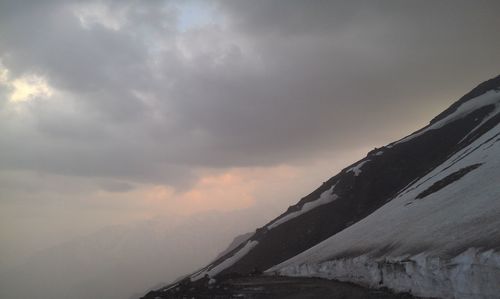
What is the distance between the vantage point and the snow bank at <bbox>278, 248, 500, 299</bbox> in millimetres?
19562

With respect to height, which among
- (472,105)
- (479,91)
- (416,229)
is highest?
(479,91)

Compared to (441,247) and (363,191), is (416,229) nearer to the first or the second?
(441,247)

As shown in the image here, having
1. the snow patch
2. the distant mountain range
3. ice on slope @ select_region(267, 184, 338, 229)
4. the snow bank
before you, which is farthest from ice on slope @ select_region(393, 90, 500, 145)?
the snow bank

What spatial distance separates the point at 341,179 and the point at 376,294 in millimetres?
90729

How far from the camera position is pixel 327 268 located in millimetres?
48219

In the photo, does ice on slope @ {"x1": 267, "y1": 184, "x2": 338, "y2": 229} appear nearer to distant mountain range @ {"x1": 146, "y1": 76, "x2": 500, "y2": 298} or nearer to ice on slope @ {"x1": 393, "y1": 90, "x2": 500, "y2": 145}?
distant mountain range @ {"x1": 146, "y1": 76, "x2": 500, "y2": 298}

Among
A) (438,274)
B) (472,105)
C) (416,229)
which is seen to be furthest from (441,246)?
(472,105)

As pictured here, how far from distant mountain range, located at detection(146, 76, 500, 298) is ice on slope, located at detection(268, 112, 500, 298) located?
68 millimetres

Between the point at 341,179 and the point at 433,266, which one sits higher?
the point at 341,179

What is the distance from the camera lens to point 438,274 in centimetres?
2355

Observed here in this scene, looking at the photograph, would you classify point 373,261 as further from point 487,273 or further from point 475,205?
point 487,273

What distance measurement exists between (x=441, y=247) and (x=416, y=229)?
10291mm

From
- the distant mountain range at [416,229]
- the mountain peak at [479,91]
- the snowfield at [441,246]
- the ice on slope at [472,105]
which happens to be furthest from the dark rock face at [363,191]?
the snowfield at [441,246]

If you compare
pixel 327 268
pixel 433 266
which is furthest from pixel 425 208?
pixel 433 266
